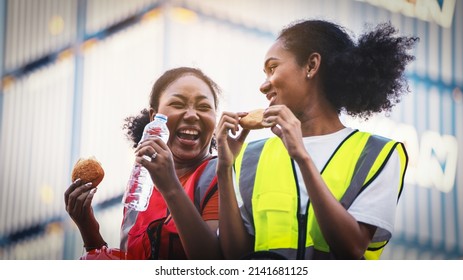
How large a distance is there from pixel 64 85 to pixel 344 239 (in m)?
1.83

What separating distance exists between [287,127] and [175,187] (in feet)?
2.09

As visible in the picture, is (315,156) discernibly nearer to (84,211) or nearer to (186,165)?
(186,165)

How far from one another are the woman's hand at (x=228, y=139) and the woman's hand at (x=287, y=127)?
16 centimetres

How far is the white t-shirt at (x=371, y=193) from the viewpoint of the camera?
4.14m

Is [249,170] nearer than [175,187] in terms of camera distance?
No

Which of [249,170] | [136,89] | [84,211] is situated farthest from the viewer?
[136,89]

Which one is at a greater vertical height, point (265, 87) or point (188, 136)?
point (265, 87)

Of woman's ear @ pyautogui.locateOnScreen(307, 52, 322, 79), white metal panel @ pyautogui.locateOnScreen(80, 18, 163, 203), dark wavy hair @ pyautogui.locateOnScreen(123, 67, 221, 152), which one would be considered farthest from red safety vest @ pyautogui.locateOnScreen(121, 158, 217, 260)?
woman's ear @ pyautogui.locateOnScreen(307, 52, 322, 79)

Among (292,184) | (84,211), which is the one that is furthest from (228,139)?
(84,211)

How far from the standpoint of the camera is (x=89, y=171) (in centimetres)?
457

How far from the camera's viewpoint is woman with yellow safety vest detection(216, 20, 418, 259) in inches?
164

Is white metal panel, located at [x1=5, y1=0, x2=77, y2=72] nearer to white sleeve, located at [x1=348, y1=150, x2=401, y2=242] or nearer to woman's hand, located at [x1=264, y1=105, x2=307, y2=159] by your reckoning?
woman's hand, located at [x1=264, y1=105, x2=307, y2=159]

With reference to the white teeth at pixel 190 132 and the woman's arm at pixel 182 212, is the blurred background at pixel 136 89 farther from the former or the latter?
the woman's arm at pixel 182 212

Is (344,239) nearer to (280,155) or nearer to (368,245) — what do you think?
(368,245)
